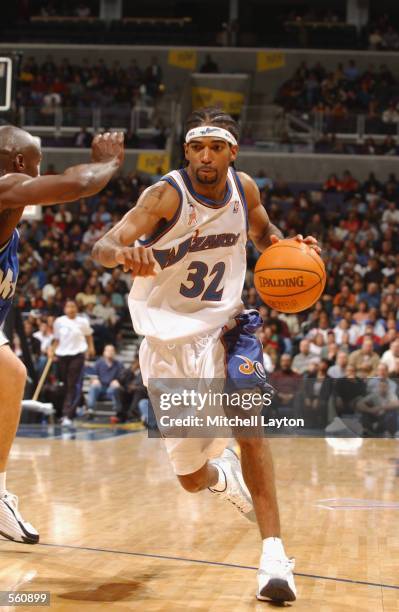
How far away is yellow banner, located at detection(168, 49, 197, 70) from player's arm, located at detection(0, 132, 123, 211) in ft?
69.2

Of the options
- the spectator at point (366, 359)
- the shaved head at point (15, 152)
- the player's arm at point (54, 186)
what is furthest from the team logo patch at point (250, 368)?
the spectator at point (366, 359)

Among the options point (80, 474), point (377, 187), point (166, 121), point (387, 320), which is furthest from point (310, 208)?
point (80, 474)

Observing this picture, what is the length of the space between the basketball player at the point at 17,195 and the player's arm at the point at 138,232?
21cm

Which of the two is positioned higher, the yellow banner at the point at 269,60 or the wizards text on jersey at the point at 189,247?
the wizards text on jersey at the point at 189,247

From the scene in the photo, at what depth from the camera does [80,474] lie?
7816 millimetres

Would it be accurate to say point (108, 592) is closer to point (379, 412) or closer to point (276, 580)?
point (276, 580)

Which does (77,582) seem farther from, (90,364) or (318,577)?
(90,364)

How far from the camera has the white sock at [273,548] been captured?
3840 millimetres

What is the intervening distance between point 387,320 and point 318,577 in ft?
32.8

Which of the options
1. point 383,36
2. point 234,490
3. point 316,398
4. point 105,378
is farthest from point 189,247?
point 383,36

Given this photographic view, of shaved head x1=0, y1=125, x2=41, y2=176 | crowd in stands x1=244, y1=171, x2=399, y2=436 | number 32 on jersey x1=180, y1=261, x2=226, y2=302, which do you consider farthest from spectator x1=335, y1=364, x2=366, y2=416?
shaved head x1=0, y1=125, x2=41, y2=176

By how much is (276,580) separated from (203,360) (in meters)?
1.06

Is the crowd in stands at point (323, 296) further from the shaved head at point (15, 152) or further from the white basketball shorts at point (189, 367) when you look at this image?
the shaved head at point (15, 152)

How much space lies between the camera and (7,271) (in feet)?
14.4
